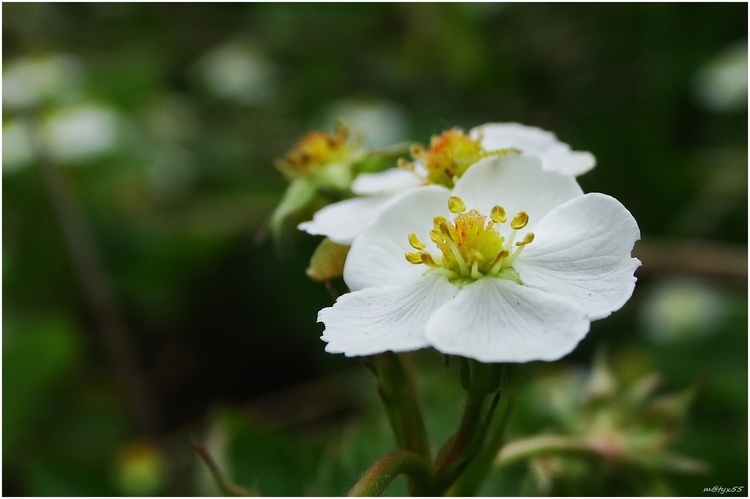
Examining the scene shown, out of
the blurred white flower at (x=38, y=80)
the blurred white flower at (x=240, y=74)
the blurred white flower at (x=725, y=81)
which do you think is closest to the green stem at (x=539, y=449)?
the blurred white flower at (x=725, y=81)

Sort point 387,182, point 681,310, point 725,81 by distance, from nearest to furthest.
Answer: point 387,182, point 681,310, point 725,81

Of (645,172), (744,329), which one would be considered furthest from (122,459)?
(645,172)

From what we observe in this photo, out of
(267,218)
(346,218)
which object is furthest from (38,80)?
(346,218)

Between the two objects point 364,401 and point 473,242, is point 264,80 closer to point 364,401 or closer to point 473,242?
point 364,401

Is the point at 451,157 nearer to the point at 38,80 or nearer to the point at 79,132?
the point at 79,132

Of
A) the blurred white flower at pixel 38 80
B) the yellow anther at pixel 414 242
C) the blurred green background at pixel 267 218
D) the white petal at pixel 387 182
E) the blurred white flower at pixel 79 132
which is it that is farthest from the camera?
the blurred white flower at pixel 38 80

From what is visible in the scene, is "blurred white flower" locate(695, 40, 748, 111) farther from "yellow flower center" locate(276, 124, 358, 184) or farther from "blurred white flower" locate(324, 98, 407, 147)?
"yellow flower center" locate(276, 124, 358, 184)

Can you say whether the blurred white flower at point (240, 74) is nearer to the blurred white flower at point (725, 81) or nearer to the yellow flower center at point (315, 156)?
the blurred white flower at point (725, 81)
